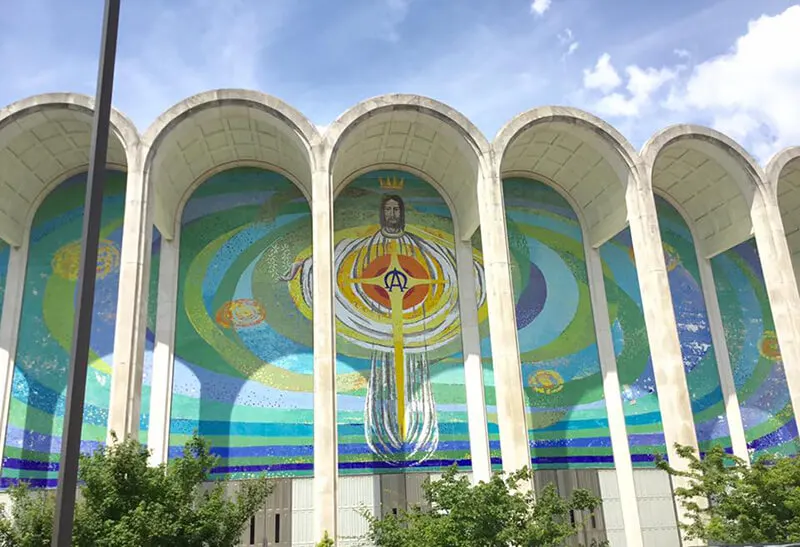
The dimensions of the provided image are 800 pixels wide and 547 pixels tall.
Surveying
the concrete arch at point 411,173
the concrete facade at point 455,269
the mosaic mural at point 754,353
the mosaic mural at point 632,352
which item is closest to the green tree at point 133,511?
the concrete facade at point 455,269

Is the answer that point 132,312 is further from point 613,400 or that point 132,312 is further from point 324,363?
point 613,400

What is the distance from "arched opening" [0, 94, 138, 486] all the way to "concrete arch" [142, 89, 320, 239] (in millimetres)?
1060

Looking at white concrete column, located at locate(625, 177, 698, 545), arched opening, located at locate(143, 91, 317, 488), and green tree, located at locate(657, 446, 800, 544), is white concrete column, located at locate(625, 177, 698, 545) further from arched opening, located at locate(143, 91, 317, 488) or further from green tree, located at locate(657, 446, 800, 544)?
arched opening, located at locate(143, 91, 317, 488)

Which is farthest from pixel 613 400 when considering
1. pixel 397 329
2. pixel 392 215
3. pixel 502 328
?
pixel 392 215

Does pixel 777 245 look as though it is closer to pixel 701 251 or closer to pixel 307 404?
pixel 701 251

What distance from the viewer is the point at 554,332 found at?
21.1 meters

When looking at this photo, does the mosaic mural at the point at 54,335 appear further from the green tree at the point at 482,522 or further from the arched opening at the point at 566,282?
the arched opening at the point at 566,282

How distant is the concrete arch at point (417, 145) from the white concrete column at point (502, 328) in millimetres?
982

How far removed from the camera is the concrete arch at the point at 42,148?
17.9 m

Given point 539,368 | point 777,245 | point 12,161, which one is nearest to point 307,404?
point 539,368

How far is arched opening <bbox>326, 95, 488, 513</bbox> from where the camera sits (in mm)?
18969

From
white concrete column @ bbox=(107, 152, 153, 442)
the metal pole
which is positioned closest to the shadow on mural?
white concrete column @ bbox=(107, 152, 153, 442)

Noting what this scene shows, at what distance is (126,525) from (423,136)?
13.3 metres

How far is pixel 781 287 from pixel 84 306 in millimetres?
18491
